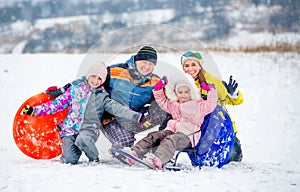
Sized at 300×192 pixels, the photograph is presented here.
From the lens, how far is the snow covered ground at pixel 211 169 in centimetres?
331

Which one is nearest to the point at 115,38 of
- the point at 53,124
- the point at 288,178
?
the point at 53,124

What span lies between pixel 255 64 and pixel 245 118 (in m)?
4.88

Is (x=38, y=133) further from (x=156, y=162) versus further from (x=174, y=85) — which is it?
(x=174, y=85)

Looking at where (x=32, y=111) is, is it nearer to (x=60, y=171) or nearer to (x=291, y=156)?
(x=60, y=171)

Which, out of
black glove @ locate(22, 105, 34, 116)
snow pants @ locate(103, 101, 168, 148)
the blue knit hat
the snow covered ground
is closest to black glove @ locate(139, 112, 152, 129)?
snow pants @ locate(103, 101, 168, 148)

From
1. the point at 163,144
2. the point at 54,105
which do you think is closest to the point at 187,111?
the point at 163,144

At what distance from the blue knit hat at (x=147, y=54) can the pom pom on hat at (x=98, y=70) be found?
0.32 m

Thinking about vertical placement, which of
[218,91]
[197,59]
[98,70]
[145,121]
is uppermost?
[197,59]

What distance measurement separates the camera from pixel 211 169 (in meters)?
3.81

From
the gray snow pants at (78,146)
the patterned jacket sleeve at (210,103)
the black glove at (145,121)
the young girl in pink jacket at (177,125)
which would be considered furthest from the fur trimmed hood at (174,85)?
the gray snow pants at (78,146)

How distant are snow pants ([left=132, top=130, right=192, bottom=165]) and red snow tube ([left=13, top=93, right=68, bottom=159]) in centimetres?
84

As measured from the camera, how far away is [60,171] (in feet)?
12.0

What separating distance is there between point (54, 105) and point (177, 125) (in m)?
1.16

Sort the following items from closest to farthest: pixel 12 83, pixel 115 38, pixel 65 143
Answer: pixel 65 143
pixel 115 38
pixel 12 83
